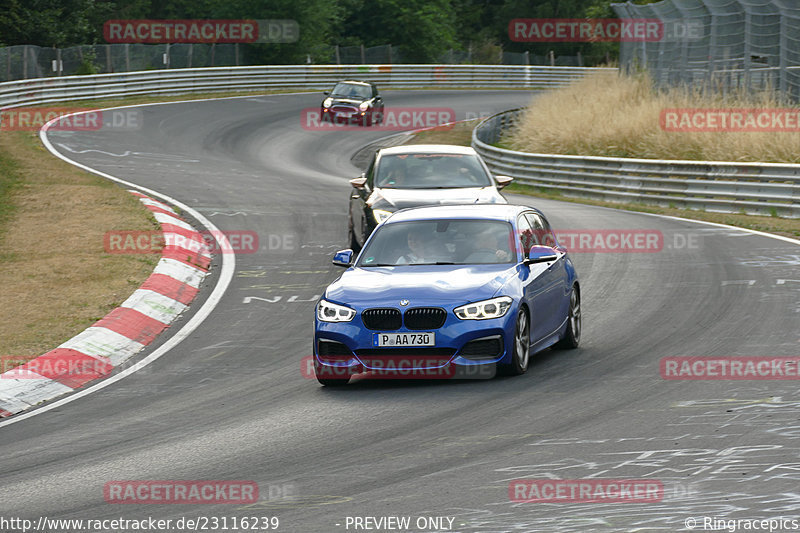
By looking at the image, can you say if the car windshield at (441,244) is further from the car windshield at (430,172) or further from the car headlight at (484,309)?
the car windshield at (430,172)

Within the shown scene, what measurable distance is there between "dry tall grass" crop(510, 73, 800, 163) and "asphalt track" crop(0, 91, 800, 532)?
38.0 ft

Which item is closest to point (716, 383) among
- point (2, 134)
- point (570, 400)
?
point (570, 400)

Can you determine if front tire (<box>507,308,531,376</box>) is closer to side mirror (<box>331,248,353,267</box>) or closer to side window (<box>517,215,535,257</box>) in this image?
side window (<box>517,215,535,257</box>)

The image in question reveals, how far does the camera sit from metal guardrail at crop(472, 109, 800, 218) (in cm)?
2341

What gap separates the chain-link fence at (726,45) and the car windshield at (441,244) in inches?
873

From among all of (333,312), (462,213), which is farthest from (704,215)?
(333,312)

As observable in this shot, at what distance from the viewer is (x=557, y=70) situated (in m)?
69.4

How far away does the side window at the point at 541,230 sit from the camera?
11962mm

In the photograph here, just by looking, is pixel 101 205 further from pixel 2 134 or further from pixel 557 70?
pixel 557 70

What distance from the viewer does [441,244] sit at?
11.1 meters

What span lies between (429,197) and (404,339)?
7514mm

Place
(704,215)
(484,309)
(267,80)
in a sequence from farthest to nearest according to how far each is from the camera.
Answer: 1. (267,80)
2. (704,215)
3. (484,309)

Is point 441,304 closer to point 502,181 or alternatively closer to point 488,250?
point 488,250

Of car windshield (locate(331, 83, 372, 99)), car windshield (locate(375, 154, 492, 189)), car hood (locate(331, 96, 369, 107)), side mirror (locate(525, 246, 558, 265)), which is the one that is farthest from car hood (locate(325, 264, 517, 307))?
car windshield (locate(331, 83, 372, 99))
